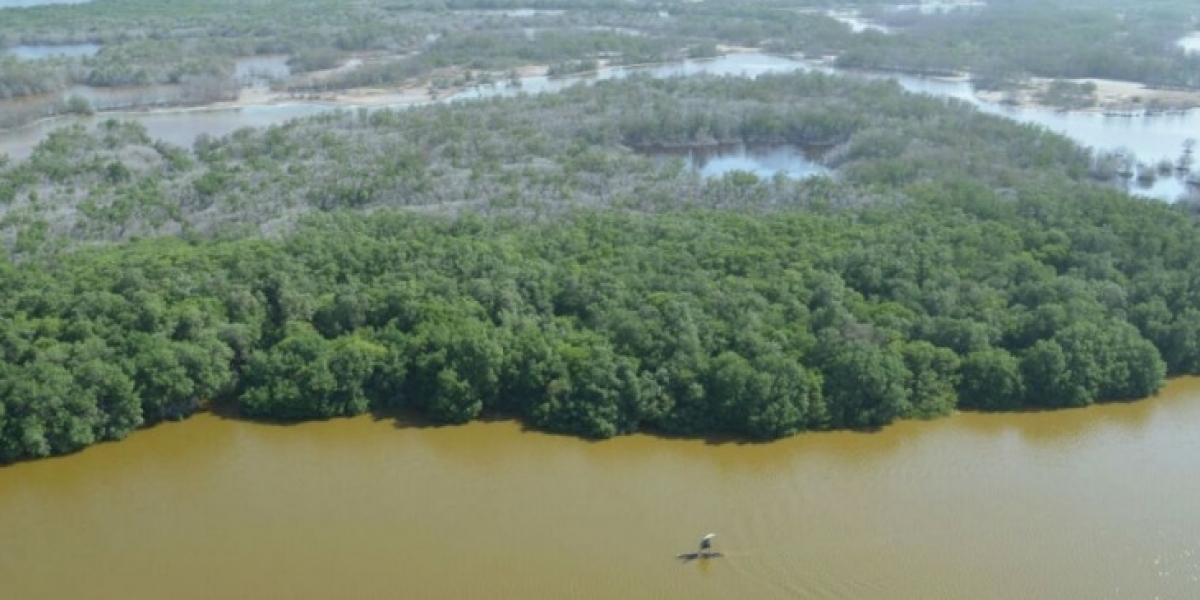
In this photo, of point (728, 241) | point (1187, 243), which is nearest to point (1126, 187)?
point (1187, 243)

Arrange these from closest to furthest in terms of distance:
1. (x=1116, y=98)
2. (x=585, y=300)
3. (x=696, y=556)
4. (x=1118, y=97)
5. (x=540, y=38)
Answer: (x=696, y=556) < (x=585, y=300) < (x=1116, y=98) < (x=1118, y=97) < (x=540, y=38)

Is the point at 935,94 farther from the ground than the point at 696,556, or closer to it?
farther from the ground

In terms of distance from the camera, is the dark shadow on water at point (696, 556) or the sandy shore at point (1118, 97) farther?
the sandy shore at point (1118, 97)

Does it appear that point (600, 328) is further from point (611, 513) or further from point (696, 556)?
point (696, 556)

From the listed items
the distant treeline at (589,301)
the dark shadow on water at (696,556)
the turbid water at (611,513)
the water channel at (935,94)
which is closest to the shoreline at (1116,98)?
the water channel at (935,94)

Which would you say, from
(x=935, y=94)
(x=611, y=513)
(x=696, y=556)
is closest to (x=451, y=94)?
(x=935, y=94)

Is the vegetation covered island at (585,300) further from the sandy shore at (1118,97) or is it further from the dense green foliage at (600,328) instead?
the sandy shore at (1118,97)

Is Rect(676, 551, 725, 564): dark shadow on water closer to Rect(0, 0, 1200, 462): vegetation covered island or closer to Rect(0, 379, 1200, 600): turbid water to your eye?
Rect(0, 379, 1200, 600): turbid water
